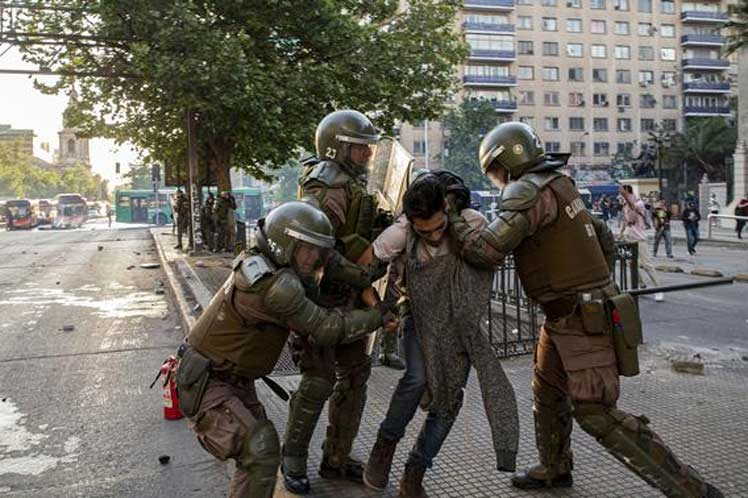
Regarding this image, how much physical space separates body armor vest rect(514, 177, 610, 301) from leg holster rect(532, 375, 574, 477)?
0.59 meters

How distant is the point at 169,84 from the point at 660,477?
13.2m

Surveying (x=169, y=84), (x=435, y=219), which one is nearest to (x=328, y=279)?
(x=435, y=219)

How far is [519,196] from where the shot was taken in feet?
9.62

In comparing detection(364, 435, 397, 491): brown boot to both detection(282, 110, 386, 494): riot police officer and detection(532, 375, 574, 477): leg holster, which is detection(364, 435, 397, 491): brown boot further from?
detection(532, 375, 574, 477): leg holster

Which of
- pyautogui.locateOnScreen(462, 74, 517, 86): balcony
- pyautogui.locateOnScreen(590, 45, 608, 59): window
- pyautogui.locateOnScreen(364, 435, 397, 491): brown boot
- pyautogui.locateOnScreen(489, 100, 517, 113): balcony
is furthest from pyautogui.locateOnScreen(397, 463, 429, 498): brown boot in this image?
pyautogui.locateOnScreen(590, 45, 608, 59): window

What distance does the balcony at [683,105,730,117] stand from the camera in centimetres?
6781

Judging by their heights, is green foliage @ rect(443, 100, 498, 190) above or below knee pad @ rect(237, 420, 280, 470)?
above

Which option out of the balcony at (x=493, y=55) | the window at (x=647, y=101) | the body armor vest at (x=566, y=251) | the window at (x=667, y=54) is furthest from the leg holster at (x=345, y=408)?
the window at (x=667, y=54)

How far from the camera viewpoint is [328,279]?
3283mm

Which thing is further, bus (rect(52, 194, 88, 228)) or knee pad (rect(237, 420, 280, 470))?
bus (rect(52, 194, 88, 228))

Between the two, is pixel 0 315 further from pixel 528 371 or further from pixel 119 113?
pixel 119 113

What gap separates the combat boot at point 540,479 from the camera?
3416 mm

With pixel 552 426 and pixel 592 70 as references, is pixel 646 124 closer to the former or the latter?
pixel 592 70

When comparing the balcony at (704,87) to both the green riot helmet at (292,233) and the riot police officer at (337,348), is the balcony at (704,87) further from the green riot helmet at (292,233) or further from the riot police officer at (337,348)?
the green riot helmet at (292,233)
